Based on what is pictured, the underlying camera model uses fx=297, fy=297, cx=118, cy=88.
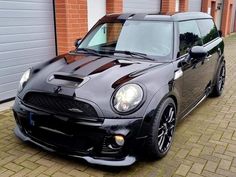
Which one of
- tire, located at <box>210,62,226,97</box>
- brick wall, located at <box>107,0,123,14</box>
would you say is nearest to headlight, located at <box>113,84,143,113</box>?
tire, located at <box>210,62,226,97</box>

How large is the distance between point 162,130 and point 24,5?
3.79m

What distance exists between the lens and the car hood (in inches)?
118

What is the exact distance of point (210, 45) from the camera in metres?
5.14

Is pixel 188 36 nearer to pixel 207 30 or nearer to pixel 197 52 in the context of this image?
pixel 197 52

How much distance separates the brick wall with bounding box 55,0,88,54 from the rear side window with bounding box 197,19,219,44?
283cm

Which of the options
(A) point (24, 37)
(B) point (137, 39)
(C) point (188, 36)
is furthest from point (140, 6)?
(B) point (137, 39)

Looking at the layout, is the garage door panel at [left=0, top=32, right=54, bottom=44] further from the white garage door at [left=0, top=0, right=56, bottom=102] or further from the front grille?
the front grille

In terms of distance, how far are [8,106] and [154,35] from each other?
114 inches

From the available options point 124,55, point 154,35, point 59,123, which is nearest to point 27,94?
point 59,123

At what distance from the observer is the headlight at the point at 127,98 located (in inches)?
116

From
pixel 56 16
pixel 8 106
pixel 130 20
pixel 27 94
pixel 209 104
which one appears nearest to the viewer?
pixel 27 94

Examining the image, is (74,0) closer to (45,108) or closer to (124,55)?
(124,55)

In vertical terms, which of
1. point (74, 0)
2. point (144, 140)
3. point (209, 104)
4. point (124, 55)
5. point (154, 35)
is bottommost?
point (209, 104)

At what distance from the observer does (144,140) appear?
3023mm
